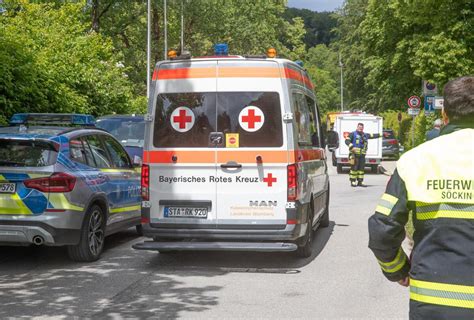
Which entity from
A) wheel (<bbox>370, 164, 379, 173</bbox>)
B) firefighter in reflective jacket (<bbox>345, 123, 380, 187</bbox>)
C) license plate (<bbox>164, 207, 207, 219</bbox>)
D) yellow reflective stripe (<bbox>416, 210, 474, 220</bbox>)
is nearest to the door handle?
license plate (<bbox>164, 207, 207, 219</bbox>)

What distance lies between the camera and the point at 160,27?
156 ft

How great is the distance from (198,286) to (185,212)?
1154mm

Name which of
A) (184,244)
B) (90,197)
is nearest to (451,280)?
(184,244)

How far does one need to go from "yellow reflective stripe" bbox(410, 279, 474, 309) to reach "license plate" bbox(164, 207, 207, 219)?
5388mm

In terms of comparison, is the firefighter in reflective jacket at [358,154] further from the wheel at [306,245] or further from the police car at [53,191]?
the police car at [53,191]

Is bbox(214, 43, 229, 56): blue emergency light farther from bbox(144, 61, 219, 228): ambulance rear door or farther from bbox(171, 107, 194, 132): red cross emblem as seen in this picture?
bbox(171, 107, 194, 132): red cross emblem

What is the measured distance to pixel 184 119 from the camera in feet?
26.8

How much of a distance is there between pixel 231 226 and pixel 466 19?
2355 centimetres

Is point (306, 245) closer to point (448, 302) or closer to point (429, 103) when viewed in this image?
point (448, 302)

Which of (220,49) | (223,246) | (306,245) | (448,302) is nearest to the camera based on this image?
(448,302)

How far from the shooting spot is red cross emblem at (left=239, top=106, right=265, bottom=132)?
8.00 metres

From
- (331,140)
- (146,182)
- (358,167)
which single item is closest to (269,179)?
(146,182)

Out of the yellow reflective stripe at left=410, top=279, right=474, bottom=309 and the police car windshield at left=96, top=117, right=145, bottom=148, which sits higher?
the police car windshield at left=96, top=117, right=145, bottom=148

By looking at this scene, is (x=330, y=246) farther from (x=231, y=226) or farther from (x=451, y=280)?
(x=451, y=280)
